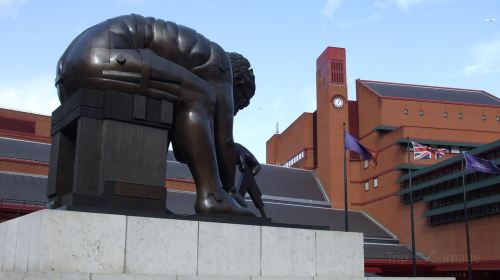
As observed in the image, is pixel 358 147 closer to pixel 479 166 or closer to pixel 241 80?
pixel 479 166

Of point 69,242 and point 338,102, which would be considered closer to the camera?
point 69,242

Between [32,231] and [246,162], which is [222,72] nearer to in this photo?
[246,162]

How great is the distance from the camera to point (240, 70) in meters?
7.39

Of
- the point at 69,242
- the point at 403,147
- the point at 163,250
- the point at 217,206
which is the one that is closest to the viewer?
the point at 69,242

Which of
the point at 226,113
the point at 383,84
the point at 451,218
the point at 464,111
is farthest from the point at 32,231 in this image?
the point at 383,84

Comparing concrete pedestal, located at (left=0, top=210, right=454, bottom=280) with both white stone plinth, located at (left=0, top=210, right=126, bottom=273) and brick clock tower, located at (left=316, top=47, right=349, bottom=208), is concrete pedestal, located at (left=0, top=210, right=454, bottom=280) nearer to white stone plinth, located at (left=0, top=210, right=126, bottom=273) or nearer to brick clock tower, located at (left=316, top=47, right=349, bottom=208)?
white stone plinth, located at (left=0, top=210, right=126, bottom=273)

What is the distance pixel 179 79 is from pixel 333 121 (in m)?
43.0

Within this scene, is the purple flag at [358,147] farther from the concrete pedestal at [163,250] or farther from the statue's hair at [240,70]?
the concrete pedestal at [163,250]

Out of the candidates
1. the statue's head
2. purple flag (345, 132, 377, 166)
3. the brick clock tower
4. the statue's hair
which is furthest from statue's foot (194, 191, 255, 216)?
the brick clock tower

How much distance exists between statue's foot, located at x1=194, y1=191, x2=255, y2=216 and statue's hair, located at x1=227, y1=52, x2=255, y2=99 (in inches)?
74.7

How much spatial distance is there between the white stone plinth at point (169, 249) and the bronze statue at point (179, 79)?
24.0 inches

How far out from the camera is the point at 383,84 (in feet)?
170

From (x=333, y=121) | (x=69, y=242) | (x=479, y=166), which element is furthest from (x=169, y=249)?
(x=333, y=121)

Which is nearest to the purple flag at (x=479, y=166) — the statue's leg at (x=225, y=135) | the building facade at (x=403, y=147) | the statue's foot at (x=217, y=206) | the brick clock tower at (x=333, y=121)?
the building facade at (x=403, y=147)
